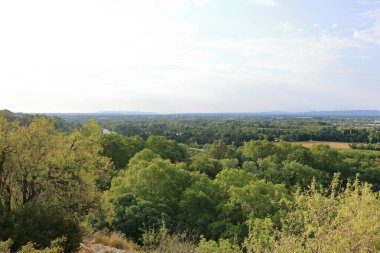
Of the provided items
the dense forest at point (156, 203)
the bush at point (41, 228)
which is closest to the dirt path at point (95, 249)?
the dense forest at point (156, 203)

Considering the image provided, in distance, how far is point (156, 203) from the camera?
32.2 metres

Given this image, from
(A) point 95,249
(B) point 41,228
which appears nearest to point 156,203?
(A) point 95,249

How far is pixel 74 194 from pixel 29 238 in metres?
4.13

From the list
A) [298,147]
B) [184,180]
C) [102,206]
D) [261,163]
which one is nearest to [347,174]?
[298,147]

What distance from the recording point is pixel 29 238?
13602 mm

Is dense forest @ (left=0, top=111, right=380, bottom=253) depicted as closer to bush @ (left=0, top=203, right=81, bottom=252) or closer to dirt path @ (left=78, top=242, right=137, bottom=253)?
bush @ (left=0, top=203, right=81, bottom=252)

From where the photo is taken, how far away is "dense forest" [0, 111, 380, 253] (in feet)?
39.4

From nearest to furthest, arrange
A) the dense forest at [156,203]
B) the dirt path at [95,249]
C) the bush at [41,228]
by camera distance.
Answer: the dense forest at [156,203]
the bush at [41,228]
the dirt path at [95,249]

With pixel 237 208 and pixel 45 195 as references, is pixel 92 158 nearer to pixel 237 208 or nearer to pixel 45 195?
pixel 45 195

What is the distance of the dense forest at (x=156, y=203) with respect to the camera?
39.4 feet

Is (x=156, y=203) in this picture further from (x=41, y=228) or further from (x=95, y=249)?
(x=41, y=228)

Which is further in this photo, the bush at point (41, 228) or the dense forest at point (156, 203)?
the bush at point (41, 228)

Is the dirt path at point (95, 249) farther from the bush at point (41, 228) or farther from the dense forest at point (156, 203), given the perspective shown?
the bush at point (41, 228)

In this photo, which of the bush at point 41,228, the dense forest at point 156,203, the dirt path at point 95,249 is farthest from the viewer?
the dirt path at point 95,249
